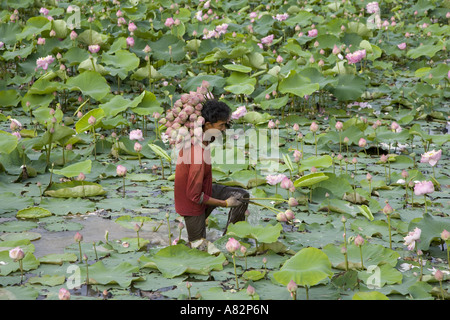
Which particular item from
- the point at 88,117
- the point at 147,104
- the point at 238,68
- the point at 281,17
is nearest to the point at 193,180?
the point at 88,117

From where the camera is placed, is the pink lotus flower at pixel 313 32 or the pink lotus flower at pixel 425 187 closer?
the pink lotus flower at pixel 425 187

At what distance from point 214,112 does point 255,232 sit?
59 centimetres

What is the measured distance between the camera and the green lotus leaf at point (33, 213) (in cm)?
331

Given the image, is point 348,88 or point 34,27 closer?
point 348,88

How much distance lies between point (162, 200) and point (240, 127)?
1.63m

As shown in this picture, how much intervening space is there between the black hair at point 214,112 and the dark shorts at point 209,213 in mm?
374

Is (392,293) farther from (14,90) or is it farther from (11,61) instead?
(11,61)

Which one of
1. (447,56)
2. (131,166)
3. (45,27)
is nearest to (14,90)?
(45,27)

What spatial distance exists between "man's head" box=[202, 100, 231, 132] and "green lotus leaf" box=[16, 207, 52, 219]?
40.3 inches

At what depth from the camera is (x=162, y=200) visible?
364 centimetres

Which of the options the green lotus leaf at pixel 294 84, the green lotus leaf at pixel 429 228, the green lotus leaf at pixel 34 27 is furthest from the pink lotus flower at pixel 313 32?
the green lotus leaf at pixel 429 228

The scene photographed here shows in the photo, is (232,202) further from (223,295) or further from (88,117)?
(88,117)

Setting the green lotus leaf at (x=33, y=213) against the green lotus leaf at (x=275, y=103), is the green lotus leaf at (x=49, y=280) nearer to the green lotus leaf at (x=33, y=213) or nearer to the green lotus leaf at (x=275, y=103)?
the green lotus leaf at (x=33, y=213)

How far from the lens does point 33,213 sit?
3332 millimetres
